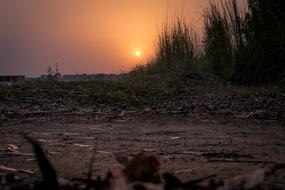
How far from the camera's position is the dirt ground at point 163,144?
240cm

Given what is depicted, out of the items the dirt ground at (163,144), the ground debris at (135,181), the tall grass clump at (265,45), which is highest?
the tall grass clump at (265,45)

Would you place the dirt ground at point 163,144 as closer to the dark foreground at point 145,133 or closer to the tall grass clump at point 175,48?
the dark foreground at point 145,133

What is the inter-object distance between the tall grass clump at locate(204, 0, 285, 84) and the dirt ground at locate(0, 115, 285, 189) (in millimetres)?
4197

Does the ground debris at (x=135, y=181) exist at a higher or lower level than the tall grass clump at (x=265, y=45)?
lower

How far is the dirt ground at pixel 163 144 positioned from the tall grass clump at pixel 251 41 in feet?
13.8

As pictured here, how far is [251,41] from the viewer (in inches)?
363

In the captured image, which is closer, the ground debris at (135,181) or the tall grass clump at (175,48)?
the ground debris at (135,181)

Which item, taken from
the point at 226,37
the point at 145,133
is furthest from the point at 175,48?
the point at 145,133

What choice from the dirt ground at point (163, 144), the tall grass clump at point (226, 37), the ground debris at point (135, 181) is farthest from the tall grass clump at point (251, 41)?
the ground debris at point (135, 181)

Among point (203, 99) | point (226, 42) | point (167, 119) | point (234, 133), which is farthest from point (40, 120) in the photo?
point (226, 42)

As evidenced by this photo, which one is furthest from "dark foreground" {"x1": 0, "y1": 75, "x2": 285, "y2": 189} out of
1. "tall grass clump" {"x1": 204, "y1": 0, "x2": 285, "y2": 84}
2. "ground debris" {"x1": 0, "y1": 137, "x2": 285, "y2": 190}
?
"tall grass clump" {"x1": 204, "y1": 0, "x2": 285, "y2": 84}

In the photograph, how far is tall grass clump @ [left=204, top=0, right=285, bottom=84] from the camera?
904 centimetres

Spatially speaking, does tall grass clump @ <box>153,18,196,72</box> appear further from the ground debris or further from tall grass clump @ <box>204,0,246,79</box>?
the ground debris

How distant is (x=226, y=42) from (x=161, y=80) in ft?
4.58
